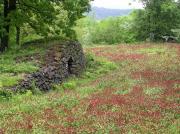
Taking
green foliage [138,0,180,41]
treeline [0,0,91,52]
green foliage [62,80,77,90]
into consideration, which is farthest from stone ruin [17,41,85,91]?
green foliage [138,0,180,41]

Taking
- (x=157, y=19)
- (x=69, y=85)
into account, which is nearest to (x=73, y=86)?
(x=69, y=85)

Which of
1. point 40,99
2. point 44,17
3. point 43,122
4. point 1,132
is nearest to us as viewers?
point 1,132

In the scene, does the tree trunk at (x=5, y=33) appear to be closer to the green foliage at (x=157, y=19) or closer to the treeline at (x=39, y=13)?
the treeline at (x=39, y=13)

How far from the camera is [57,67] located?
28312 millimetres

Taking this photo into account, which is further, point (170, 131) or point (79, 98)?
point (79, 98)

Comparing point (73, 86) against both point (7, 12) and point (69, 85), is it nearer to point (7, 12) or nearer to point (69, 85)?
point (69, 85)

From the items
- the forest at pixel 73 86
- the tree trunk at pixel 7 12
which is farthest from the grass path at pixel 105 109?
the tree trunk at pixel 7 12

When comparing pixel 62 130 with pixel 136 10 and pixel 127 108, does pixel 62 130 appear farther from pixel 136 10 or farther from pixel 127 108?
pixel 136 10

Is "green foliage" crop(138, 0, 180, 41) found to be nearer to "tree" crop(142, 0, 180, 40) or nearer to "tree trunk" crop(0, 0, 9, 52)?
"tree" crop(142, 0, 180, 40)

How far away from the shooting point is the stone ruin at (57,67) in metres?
24.7

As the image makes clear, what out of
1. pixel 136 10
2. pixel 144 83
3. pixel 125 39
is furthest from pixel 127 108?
pixel 125 39

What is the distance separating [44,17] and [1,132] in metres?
19.7

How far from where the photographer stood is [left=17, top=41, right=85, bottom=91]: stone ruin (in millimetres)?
24672

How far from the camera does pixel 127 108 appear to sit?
Answer: 58.0 ft
